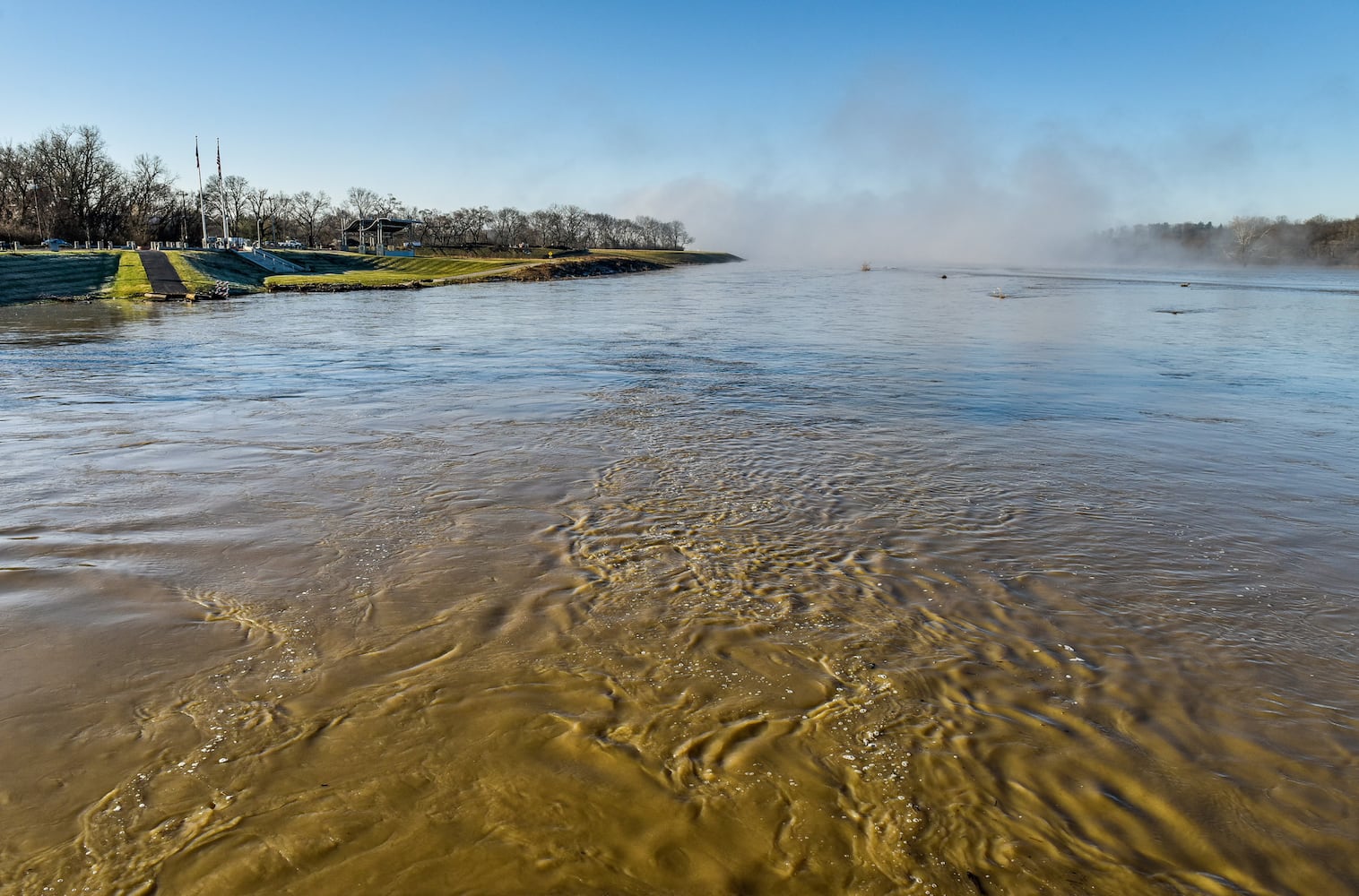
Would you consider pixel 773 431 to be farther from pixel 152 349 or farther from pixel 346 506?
pixel 152 349

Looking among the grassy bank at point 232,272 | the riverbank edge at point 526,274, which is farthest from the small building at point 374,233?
the riverbank edge at point 526,274

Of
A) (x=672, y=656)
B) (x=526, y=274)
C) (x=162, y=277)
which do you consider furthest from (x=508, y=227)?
(x=672, y=656)

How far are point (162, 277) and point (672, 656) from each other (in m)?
51.5

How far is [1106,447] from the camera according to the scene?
34.4ft

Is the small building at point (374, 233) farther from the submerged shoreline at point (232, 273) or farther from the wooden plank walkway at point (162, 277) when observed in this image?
the wooden plank walkway at point (162, 277)

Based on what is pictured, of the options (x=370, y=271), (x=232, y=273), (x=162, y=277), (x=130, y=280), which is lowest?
(x=130, y=280)

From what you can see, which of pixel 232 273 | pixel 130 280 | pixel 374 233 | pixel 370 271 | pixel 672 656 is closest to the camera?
pixel 672 656

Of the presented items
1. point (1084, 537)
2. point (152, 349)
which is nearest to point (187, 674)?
point (1084, 537)

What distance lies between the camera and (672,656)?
15.5 feet

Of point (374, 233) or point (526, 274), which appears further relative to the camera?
point (374, 233)

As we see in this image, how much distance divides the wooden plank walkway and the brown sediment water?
34.1m

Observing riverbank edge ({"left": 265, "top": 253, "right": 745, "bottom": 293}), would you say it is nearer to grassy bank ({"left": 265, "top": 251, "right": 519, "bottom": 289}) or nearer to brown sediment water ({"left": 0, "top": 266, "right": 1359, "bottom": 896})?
grassy bank ({"left": 265, "top": 251, "right": 519, "bottom": 289})

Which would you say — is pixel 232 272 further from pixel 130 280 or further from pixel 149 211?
pixel 149 211

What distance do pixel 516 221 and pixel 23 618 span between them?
469 ft
